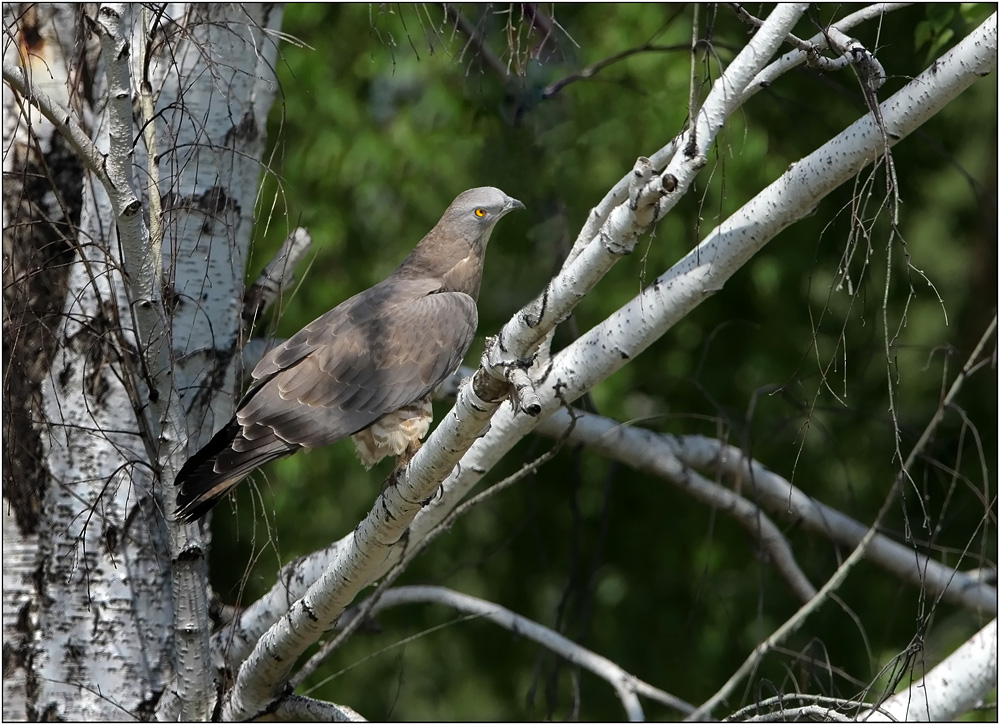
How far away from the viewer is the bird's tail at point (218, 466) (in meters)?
2.54

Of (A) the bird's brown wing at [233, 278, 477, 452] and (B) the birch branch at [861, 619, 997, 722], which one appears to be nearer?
(B) the birch branch at [861, 619, 997, 722]

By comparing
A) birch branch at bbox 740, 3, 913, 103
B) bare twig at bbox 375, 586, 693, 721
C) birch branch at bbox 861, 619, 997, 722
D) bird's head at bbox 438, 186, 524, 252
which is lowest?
birch branch at bbox 861, 619, 997, 722

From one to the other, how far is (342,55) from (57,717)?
3.71 m

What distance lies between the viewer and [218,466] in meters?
2.63

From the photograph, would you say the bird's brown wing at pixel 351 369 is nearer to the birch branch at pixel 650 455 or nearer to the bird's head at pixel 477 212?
the bird's head at pixel 477 212

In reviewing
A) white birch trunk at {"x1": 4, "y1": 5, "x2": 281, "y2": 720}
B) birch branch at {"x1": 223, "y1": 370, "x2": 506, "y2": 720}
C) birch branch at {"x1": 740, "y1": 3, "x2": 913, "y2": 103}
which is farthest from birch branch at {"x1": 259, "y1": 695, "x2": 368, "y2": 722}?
birch branch at {"x1": 740, "y1": 3, "x2": 913, "y2": 103}

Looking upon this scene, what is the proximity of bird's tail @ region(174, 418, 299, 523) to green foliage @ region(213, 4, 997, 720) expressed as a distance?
2094 millimetres

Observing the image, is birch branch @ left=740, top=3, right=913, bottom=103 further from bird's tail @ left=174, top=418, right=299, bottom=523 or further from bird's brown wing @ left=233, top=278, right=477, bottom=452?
bird's tail @ left=174, top=418, right=299, bottom=523

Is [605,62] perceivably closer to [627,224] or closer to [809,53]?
[809,53]

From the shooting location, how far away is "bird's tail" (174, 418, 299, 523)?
2539mm

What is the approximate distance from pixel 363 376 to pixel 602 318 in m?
2.10

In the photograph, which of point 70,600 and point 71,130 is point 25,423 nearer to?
point 70,600

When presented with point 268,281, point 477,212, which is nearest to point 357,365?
point 268,281

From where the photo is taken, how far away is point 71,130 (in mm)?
2213
